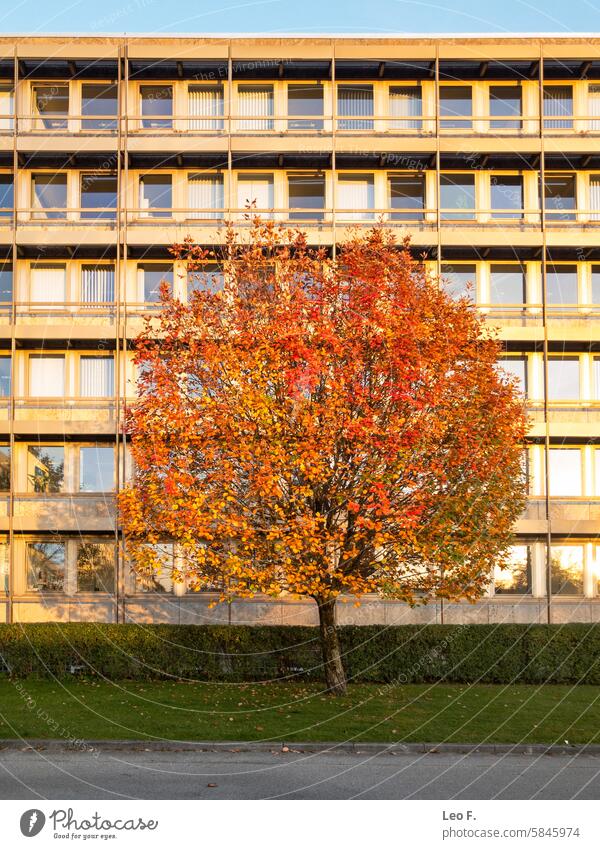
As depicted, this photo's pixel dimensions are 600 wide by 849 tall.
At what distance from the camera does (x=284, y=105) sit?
1171 inches

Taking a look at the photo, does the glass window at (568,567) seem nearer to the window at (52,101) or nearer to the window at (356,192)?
the window at (356,192)

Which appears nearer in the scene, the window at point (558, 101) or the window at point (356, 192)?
the window at point (356, 192)

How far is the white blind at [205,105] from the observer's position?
29.6 metres

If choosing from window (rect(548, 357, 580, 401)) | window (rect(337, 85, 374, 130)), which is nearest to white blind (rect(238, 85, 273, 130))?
window (rect(337, 85, 374, 130))

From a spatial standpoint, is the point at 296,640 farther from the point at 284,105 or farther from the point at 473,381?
the point at 284,105

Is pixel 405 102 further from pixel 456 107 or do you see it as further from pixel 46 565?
pixel 46 565

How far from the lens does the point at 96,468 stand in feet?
94.9

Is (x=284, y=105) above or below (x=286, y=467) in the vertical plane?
above

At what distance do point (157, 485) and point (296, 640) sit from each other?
6.05m

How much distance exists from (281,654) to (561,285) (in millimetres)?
15667

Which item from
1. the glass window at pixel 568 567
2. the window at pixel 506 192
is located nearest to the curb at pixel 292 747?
the glass window at pixel 568 567

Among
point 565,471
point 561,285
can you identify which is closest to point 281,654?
point 565,471

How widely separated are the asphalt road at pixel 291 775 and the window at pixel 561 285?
17627 millimetres

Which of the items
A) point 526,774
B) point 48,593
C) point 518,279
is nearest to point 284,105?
point 518,279
